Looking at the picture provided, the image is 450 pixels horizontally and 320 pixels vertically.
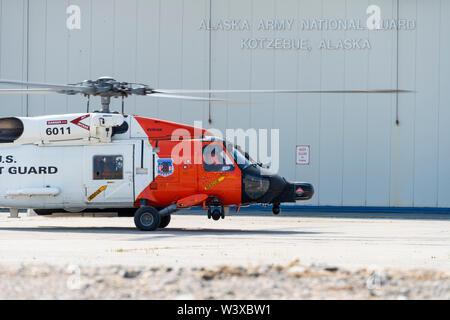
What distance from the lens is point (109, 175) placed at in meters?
15.8

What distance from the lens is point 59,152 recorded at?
15.9 m

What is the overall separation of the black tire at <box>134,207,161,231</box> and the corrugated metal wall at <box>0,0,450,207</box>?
913 cm

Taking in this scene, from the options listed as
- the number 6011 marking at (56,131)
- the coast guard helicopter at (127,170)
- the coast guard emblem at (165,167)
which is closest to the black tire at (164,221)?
the coast guard helicopter at (127,170)

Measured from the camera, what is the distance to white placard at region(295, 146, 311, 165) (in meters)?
24.0

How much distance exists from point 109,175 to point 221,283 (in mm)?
8979

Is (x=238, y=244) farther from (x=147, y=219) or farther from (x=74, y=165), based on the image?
(x=74, y=165)

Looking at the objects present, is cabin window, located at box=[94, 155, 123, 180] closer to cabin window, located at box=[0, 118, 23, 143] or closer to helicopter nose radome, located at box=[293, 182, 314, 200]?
cabin window, located at box=[0, 118, 23, 143]

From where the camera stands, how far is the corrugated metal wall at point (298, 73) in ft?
78.0

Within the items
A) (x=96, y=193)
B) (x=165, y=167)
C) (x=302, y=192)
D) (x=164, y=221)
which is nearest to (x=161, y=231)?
(x=164, y=221)

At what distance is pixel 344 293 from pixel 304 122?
57.8ft

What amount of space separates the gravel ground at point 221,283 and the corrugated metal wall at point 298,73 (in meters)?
15.9

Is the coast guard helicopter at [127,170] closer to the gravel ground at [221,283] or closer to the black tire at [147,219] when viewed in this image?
the black tire at [147,219]
